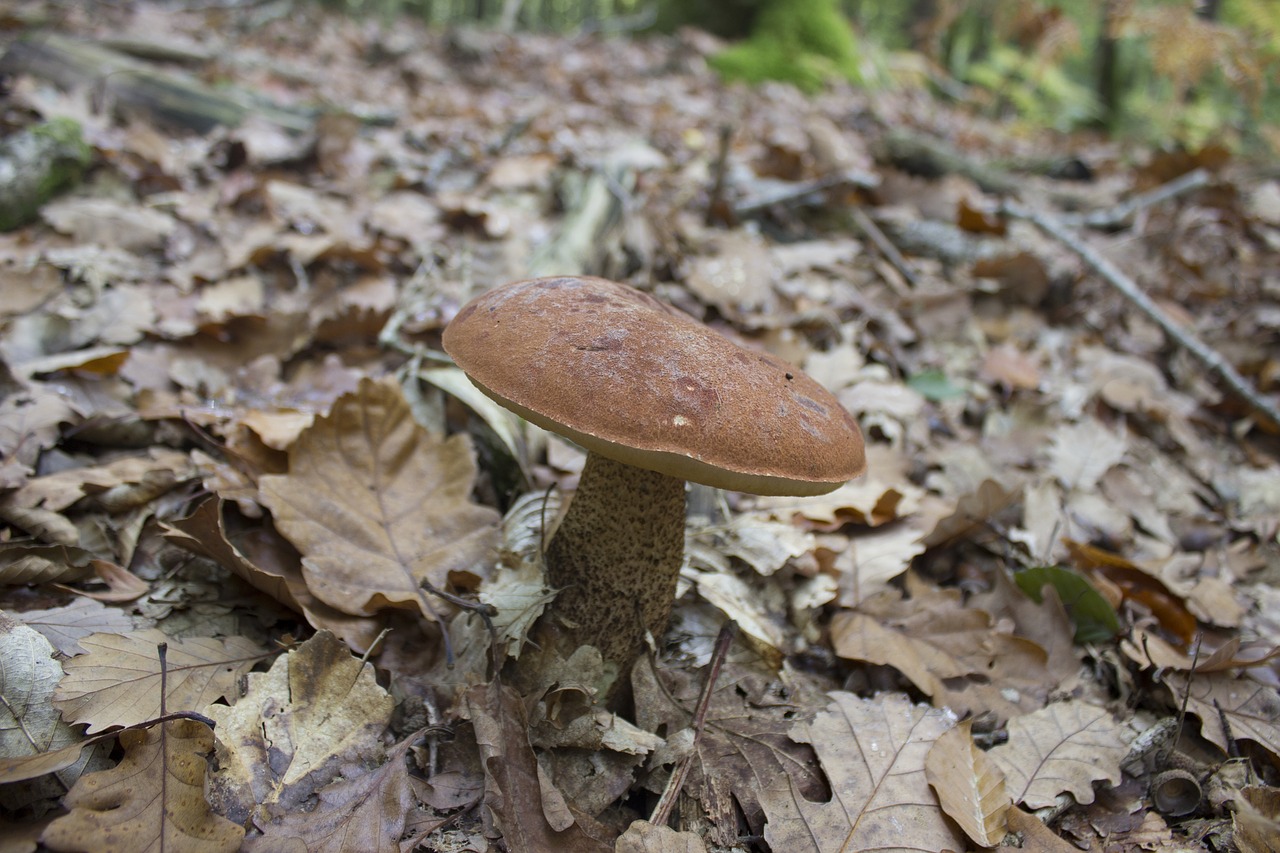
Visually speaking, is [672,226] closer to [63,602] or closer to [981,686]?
[981,686]

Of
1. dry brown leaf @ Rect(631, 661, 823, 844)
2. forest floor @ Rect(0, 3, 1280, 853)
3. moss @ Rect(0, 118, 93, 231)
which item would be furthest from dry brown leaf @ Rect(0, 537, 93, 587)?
moss @ Rect(0, 118, 93, 231)

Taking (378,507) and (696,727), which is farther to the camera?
(378,507)

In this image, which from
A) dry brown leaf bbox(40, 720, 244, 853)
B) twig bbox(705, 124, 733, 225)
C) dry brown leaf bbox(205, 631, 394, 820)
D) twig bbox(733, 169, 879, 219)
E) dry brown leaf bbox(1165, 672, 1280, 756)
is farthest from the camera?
twig bbox(733, 169, 879, 219)

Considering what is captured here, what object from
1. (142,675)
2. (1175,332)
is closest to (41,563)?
(142,675)

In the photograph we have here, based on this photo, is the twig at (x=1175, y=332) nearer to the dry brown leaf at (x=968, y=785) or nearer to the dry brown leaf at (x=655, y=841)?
the dry brown leaf at (x=968, y=785)

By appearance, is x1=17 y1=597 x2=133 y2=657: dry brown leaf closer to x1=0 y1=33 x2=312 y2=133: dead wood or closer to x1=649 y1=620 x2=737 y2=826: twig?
x1=649 y1=620 x2=737 y2=826: twig

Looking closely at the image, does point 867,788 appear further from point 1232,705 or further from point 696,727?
point 1232,705

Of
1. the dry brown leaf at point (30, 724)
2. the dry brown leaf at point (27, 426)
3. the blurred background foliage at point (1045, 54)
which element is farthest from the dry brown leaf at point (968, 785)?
the blurred background foliage at point (1045, 54)
